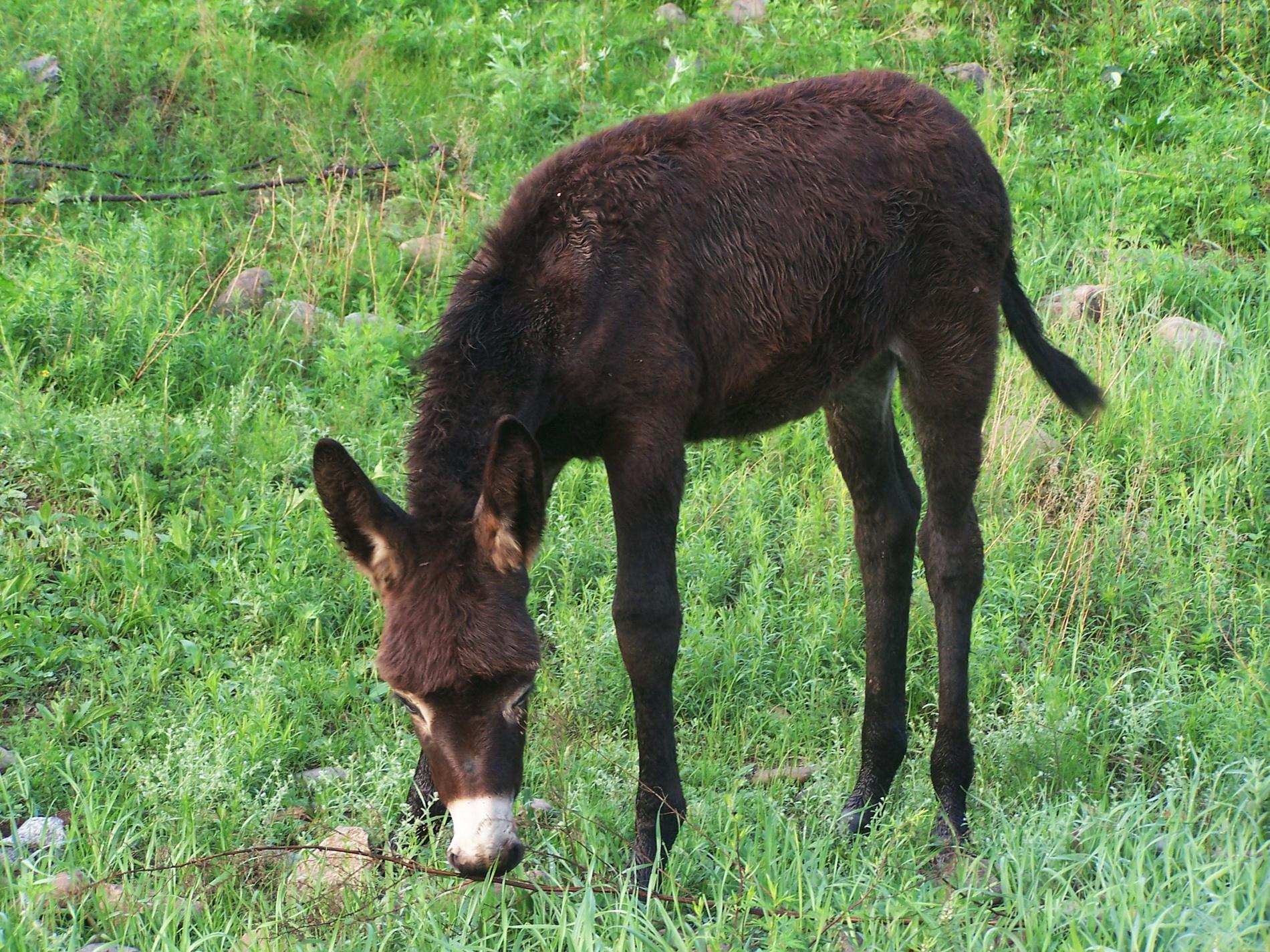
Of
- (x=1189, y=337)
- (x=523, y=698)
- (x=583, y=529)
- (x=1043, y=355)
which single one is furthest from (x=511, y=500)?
(x=1189, y=337)

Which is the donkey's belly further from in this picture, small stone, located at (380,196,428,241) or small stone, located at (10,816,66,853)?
small stone, located at (380,196,428,241)

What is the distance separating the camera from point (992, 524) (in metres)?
5.79

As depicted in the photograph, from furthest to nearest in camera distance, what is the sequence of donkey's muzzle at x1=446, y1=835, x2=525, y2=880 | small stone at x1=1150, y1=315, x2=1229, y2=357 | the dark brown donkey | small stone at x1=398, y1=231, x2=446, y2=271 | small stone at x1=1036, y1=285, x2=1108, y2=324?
small stone at x1=398, y1=231, x2=446, y2=271 → small stone at x1=1036, y1=285, x2=1108, y2=324 → small stone at x1=1150, y1=315, x2=1229, y2=357 → the dark brown donkey → donkey's muzzle at x1=446, y1=835, x2=525, y2=880

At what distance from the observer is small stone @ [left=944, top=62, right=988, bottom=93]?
9.05 m

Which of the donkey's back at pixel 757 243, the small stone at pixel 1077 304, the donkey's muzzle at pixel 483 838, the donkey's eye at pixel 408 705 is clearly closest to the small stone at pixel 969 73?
the small stone at pixel 1077 304

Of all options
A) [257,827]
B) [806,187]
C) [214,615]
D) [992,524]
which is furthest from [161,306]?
[992,524]

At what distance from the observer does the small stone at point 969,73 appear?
356 inches

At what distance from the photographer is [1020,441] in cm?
611

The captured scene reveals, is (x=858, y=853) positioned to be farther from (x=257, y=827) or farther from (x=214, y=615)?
(x=214, y=615)

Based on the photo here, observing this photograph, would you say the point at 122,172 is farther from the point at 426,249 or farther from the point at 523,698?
the point at 523,698

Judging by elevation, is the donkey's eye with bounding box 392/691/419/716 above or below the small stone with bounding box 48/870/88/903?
above

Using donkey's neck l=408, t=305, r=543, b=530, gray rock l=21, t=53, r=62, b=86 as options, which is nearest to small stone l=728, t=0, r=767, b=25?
gray rock l=21, t=53, r=62, b=86

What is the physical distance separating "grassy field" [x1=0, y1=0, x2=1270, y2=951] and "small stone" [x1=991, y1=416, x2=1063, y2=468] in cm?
3

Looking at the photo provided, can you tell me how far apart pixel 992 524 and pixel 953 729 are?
163 centimetres
